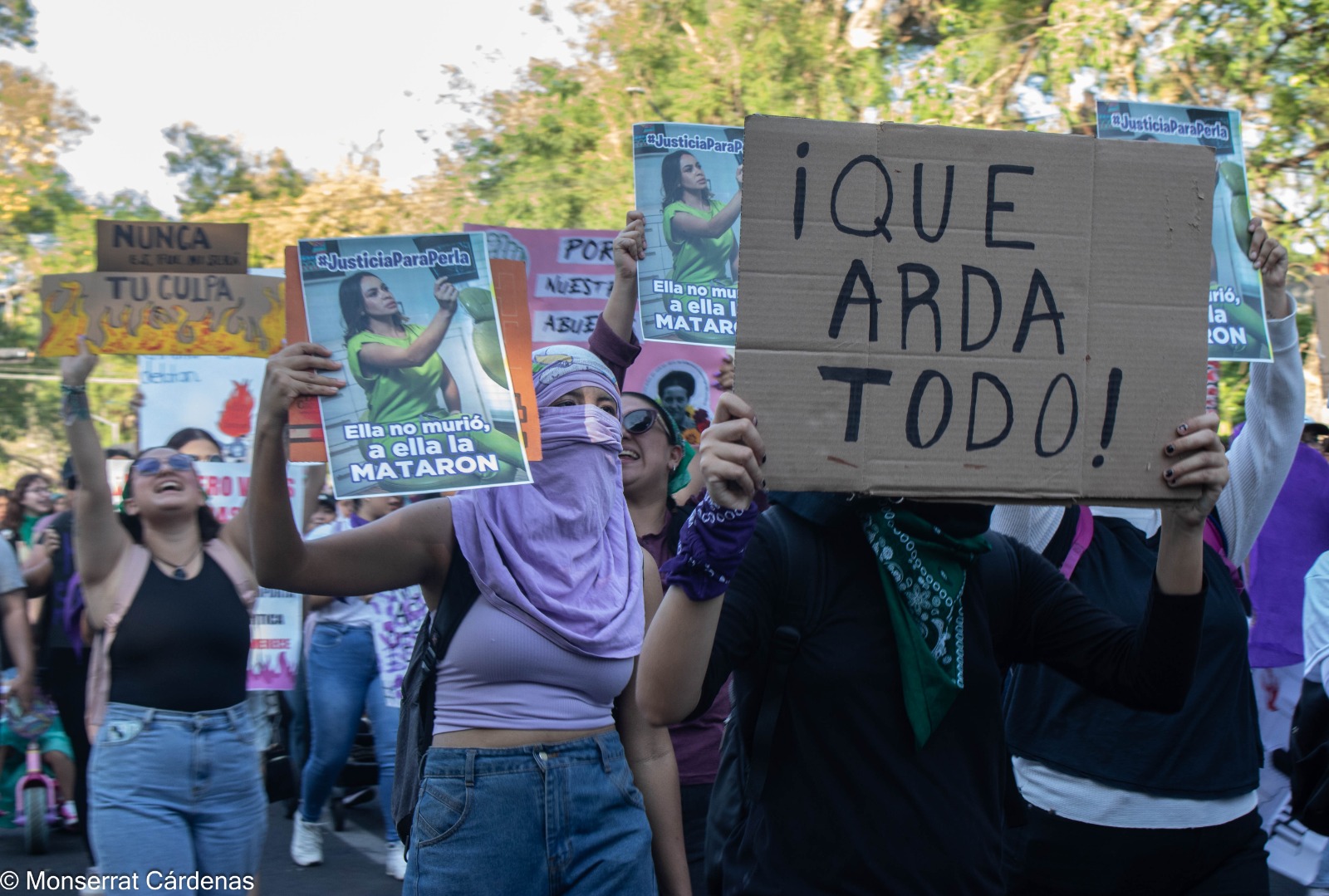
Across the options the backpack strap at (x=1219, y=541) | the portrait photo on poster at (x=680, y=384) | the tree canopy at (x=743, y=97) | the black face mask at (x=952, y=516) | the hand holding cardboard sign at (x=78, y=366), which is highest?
the tree canopy at (x=743, y=97)

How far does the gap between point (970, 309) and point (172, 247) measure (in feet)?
10.7

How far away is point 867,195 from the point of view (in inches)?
82.6

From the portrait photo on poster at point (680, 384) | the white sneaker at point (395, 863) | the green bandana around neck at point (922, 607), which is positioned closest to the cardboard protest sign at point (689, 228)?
the portrait photo on poster at point (680, 384)

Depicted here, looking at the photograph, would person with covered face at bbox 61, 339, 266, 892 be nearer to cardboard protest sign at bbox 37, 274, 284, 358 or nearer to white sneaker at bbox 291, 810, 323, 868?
cardboard protest sign at bbox 37, 274, 284, 358

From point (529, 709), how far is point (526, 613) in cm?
21

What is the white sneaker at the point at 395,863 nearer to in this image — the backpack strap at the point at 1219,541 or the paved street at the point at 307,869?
the paved street at the point at 307,869

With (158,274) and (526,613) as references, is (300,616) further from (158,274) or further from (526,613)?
(526,613)

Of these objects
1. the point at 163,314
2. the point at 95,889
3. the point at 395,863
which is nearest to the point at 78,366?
the point at 163,314

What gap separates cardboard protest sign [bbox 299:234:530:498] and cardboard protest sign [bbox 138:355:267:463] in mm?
4116

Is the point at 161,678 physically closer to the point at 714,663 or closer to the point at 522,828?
the point at 522,828

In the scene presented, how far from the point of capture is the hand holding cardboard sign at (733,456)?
1.94 m

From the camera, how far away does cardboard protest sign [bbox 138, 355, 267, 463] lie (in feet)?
22.3

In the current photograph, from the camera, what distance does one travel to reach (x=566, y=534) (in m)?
3.15

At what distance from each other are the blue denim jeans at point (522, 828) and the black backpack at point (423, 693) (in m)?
0.05
